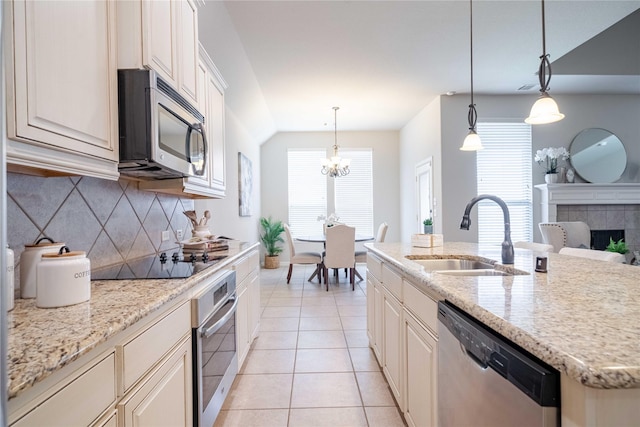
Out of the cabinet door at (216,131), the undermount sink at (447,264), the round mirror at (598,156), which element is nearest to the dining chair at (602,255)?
the undermount sink at (447,264)

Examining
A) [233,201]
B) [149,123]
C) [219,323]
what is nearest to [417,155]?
[233,201]

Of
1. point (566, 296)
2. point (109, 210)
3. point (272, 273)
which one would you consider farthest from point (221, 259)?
point (272, 273)

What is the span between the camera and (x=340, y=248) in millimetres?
4578

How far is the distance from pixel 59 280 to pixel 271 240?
5.40m

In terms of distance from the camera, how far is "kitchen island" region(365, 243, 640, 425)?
1.73 feet

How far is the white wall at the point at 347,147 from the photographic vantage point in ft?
21.8

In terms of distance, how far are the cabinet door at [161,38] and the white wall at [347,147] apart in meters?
5.07

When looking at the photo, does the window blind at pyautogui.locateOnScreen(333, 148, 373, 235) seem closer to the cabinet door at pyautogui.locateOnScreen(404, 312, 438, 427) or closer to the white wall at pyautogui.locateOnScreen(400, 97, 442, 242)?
the white wall at pyautogui.locateOnScreen(400, 97, 442, 242)

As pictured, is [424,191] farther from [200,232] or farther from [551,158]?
[200,232]

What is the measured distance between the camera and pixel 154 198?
2107 millimetres

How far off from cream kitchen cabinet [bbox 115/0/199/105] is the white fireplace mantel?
198 inches

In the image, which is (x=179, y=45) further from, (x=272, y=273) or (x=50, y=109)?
(x=272, y=273)

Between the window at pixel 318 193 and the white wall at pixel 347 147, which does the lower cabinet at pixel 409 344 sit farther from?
the white wall at pixel 347 147

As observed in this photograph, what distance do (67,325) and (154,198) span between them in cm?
150
